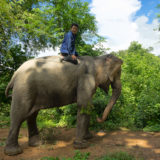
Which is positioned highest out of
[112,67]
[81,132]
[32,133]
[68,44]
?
[68,44]

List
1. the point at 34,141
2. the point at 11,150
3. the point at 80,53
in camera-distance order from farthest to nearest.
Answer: the point at 80,53 → the point at 34,141 → the point at 11,150

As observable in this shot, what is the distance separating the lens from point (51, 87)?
3842 mm

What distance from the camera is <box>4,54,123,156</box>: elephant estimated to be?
3.67 m

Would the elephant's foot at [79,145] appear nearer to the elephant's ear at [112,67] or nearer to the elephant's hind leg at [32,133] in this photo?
the elephant's hind leg at [32,133]

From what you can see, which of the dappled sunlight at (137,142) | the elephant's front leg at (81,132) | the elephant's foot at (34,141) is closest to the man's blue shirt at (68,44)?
the elephant's front leg at (81,132)

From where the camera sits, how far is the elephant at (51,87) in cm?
367

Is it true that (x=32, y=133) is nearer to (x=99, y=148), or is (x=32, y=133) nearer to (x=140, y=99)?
(x=99, y=148)

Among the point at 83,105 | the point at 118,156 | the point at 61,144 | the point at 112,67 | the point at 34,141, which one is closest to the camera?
the point at 118,156

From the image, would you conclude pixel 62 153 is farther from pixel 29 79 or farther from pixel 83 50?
pixel 83 50

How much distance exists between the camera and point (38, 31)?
9.66 meters

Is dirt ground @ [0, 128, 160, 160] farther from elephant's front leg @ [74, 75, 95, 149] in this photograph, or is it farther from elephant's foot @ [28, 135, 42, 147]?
elephant's front leg @ [74, 75, 95, 149]

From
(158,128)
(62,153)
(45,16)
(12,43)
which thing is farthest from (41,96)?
(45,16)

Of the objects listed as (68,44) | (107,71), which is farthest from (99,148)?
(68,44)

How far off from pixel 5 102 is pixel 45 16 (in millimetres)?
6074
